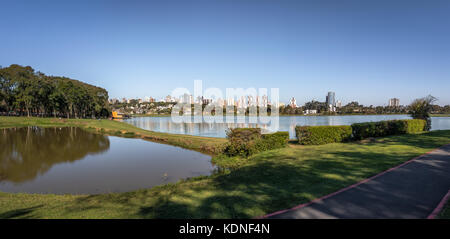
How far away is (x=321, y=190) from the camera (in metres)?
6.24

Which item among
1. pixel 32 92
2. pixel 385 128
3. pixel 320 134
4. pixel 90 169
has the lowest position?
pixel 90 169

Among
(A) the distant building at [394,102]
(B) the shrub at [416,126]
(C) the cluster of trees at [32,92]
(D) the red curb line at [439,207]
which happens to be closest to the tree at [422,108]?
(B) the shrub at [416,126]

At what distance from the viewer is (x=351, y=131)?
57.4ft

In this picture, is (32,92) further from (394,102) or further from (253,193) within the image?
(394,102)

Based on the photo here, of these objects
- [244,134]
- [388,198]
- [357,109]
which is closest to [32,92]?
[244,134]

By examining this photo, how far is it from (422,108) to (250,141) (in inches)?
908

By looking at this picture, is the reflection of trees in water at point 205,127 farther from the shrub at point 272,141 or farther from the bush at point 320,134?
the shrub at point 272,141

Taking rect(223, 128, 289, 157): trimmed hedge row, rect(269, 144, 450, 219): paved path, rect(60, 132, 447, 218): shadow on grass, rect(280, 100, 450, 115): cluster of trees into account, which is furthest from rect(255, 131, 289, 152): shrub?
rect(280, 100, 450, 115): cluster of trees

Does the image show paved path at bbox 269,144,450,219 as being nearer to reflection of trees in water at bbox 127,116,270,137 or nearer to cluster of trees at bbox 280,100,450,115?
reflection of trees in water at bbox 127,116,270,137

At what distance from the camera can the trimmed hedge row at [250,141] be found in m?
14.4

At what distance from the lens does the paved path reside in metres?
4.77

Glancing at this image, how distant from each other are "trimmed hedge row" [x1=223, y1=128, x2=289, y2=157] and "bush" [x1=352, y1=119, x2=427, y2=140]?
294 inches
